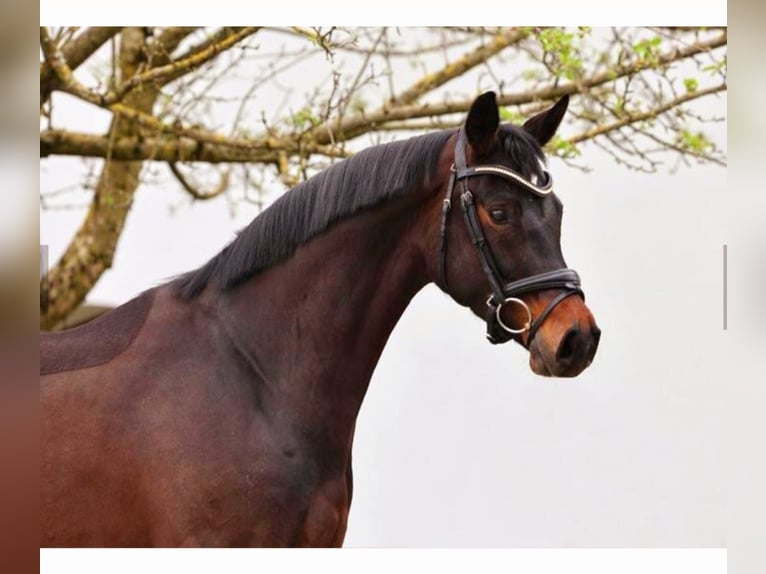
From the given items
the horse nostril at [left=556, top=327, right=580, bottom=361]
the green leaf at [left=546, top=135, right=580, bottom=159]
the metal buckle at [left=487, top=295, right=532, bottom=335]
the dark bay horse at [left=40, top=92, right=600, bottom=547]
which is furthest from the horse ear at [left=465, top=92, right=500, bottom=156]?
the green leaf at [left=546, top=135, right=580, bottom=159]

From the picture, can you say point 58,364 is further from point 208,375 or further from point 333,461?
point 333,461

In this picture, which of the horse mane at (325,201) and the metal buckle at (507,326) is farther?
the horse mane at (325,201)

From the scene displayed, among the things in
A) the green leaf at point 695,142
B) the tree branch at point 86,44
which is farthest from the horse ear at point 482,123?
the tree branch at point 86,44

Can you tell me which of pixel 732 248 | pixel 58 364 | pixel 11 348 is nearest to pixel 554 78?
pixel 58 364

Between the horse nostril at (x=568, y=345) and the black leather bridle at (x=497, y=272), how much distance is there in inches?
3.6

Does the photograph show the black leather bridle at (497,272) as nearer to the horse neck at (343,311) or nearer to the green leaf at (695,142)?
the horse neck at (343,311)

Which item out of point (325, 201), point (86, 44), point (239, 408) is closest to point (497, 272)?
point (325, 201)

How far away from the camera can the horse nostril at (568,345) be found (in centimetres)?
286

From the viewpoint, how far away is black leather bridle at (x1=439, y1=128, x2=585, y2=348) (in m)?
2.92

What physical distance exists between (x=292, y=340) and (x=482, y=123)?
2.89 ft

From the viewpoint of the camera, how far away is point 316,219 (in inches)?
124

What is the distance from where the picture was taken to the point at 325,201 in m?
3.17

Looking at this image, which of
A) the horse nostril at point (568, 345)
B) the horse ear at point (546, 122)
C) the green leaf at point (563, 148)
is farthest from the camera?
the green leaf at point (563, 148)

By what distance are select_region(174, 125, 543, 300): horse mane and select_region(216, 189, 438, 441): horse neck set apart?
42 mm
